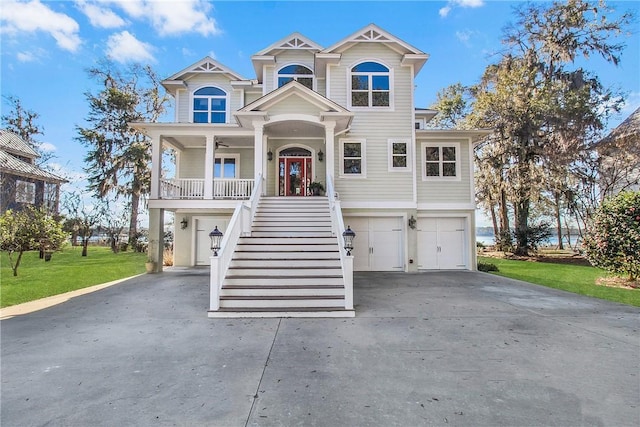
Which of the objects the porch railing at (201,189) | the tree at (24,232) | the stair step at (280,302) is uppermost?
the porch railing at (201,189)

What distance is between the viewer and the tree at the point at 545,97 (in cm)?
1662

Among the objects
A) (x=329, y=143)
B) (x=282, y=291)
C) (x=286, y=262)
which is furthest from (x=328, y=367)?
(x=329, y=143)

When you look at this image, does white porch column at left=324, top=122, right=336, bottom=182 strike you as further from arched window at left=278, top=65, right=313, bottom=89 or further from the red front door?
arched window at left=278, top=65, right=313, bottom=89

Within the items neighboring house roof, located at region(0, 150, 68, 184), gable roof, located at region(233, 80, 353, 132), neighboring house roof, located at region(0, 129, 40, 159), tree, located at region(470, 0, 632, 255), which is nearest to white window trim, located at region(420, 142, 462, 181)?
gable roof, located at region(233, 80, 353, 132)

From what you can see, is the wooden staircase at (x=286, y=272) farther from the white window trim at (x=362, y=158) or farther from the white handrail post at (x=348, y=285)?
the white window trim at (x=362, y=158)

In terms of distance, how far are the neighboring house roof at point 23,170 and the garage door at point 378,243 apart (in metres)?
19.6

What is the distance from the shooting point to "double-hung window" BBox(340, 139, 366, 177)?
12.5 m

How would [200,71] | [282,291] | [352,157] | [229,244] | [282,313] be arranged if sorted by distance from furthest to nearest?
[200,71] → [352,157] → [229,244] → [282,291] → [282,313]

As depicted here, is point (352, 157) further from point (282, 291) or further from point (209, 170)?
point (282, 291)

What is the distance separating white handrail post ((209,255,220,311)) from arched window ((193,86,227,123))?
9717mm

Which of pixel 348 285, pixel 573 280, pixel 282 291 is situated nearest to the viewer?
pixel 348 285

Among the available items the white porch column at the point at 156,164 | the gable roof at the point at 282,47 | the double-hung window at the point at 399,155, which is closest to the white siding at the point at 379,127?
the double-hung window at the point at 399,155

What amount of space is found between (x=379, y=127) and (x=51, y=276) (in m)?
12.9

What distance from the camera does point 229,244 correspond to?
7.32 meters
